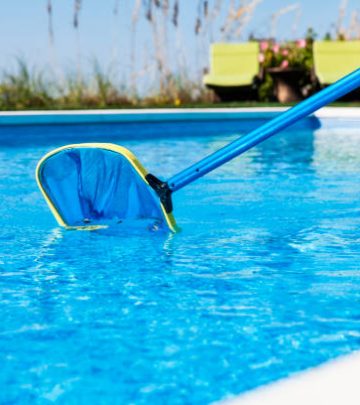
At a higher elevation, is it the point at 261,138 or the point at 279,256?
the point at 261,138

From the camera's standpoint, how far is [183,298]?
231cm

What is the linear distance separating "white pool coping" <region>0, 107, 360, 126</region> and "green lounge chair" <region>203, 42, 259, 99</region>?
6.85 feet

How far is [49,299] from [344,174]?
9.97 ft

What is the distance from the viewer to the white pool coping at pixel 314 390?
1.18 metres

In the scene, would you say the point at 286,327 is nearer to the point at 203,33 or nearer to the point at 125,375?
the point at 125,375

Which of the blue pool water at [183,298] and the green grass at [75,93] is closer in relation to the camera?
the blue pool water at [183,298]

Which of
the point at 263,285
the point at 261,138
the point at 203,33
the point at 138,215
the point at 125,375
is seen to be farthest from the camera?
the point at 203,33

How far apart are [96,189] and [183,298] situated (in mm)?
906

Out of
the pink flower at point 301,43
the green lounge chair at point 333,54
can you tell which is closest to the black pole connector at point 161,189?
the green lounge chair at point 333,54

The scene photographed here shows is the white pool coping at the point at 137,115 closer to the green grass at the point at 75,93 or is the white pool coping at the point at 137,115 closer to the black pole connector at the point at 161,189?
the green grass at the point at 75,93

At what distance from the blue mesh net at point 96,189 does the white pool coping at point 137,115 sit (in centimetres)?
498

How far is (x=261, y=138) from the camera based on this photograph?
8.80ft

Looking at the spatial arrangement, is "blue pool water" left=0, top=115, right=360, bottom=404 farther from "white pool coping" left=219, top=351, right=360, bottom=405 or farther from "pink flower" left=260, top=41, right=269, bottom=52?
"pink flower" left=260, top=41, right=269, bottom=52

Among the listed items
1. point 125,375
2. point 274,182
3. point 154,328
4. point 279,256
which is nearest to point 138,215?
point 279,256
